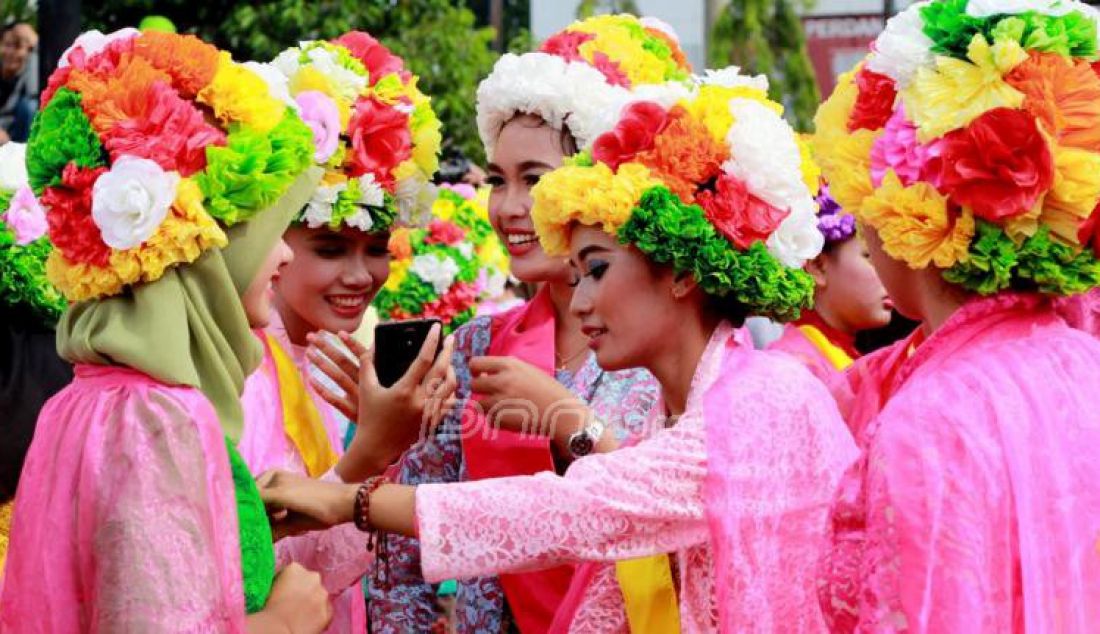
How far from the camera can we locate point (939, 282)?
3.36 metres

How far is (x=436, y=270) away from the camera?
7.90 m

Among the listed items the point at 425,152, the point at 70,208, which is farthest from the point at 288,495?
the point at 425,152

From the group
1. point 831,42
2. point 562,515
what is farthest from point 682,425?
point 831,42

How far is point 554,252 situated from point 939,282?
0.93m

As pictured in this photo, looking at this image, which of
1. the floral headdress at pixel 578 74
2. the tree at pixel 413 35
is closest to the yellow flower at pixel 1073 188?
the floral headdress at pixel 578 74

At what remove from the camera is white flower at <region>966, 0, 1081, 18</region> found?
3238 millimetres

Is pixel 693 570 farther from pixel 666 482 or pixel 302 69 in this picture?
pixel 302 69

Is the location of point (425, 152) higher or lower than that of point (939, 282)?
lower

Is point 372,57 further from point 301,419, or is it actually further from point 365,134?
point 301,419

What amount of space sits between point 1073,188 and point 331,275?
7.44 ft

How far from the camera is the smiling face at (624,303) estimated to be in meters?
3.66

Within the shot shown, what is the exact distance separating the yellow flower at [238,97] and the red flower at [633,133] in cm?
76

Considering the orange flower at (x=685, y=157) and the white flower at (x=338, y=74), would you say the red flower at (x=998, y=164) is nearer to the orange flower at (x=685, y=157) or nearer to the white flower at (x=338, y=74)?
the orange flower at (x=685, y=157)

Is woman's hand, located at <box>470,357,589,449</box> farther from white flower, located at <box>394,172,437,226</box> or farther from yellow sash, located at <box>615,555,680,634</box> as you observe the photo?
white flower, located at <box>394,172,437,226</box>
